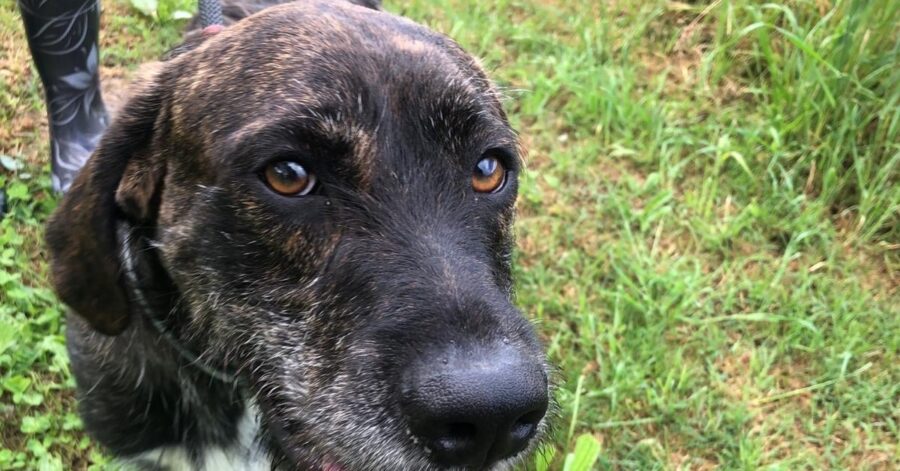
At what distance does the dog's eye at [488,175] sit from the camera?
2.72m

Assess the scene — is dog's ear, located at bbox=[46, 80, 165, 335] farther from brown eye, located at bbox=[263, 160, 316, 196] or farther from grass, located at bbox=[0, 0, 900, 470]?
grass, located at bbox=[0, 0, 900, 470]

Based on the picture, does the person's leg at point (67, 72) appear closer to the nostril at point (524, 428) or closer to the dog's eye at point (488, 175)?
the dog's eye at point (488, 175)

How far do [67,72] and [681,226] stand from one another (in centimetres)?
357

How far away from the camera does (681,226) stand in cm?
536

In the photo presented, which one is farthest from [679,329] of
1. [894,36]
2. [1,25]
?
[1,25]

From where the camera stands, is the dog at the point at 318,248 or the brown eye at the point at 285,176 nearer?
the dog at the point at 318,248

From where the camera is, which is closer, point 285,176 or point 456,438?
point 456,438

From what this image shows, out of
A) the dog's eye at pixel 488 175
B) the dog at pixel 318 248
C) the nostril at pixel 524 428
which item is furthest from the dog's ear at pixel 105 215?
the nostril at pixel 524 428

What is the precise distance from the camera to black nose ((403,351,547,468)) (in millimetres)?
2020

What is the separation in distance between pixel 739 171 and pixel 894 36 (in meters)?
1.33

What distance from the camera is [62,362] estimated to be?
13.0 feet

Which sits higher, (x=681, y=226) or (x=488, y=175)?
(x=488, y=175)

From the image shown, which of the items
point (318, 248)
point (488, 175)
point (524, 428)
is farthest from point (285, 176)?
point (524, 428)

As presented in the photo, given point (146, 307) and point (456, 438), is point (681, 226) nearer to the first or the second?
point (146, 307)
